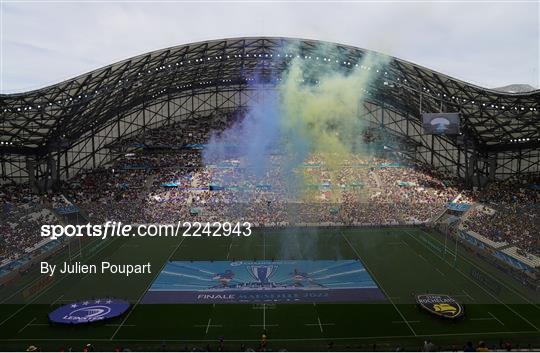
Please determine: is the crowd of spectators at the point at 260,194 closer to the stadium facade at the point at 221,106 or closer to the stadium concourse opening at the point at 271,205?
the stadium concourse opening at the point at 271,205

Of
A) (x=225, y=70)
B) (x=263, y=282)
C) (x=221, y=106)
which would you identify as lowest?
(x=263, y=282)

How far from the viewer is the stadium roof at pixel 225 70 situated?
45719mm

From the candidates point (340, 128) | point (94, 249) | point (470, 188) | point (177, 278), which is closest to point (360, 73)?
point (340, 128)

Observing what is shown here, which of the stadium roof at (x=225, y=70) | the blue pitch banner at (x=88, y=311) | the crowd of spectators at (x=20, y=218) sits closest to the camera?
the blue pitch banner at (x=88, y=311)

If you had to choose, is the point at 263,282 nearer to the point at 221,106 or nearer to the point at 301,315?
the point at 301,315

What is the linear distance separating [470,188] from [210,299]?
1835 inches

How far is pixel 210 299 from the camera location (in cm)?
3006

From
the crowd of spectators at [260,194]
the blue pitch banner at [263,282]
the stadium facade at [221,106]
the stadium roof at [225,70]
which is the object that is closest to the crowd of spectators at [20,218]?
the crowd of spectators at [260,194]

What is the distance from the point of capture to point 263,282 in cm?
3266

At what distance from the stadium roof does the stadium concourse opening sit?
330 millimetres

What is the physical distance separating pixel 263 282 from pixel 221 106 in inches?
1928

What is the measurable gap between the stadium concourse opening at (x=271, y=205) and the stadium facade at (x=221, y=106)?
0.32 meters

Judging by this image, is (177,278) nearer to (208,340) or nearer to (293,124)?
(208,340)

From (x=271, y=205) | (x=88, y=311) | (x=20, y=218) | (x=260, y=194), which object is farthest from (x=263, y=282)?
(x=20, y=218)
